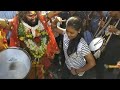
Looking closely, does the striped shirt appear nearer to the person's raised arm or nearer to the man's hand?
the man's hand

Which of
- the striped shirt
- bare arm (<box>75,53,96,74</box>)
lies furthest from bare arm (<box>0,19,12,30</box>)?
bare arm (<box>75,53,96,74</box>)

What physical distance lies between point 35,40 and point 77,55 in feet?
1.96

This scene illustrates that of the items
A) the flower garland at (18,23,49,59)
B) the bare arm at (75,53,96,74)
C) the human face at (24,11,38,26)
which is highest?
the human face at (24,11,38,26)

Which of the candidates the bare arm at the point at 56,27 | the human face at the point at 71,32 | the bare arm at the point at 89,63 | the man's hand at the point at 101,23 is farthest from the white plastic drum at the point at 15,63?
the man's hand at the point at 101,23

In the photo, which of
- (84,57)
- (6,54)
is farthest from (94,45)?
(6,54)

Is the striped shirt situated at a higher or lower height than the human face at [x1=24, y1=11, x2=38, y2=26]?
lower

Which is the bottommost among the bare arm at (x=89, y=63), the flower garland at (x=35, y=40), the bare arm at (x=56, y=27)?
the bare arm at (x=89, y=63)

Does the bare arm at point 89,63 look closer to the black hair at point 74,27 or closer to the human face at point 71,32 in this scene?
the black hair at point 74,27

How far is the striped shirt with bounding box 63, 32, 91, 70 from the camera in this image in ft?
49.4

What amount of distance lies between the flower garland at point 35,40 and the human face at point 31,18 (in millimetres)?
90

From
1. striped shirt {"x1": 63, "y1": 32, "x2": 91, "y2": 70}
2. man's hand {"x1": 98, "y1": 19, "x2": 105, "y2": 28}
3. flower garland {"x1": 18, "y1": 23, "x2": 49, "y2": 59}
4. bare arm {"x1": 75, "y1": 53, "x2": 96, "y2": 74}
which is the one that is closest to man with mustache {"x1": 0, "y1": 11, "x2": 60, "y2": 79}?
flower garland {"x1": 18, "y1": 23, "x2": 49, "y2": 59}

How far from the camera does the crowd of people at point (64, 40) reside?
15047mm

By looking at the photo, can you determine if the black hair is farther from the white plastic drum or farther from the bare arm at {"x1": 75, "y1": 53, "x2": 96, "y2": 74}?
the white plastic drum

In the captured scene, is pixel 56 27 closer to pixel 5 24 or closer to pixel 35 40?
pixel 35 40
